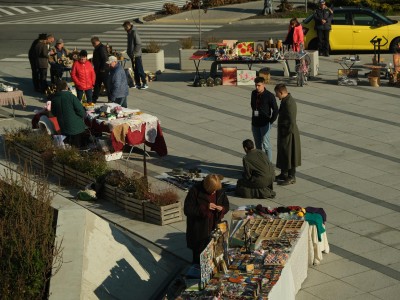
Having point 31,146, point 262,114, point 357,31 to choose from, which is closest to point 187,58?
point 357,31

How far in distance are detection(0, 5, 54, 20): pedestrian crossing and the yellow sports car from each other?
18.5 m

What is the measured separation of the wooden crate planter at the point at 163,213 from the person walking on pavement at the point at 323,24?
14550 mm

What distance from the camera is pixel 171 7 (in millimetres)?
42812

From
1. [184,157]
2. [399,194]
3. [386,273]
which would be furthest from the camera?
[184,157]

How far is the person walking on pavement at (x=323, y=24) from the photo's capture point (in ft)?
98.2

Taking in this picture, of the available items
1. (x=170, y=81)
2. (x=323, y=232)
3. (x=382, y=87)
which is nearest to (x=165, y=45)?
(x=170, y=81)

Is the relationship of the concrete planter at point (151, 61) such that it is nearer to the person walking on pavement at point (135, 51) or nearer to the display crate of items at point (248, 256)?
the person walking on pavement at point (135, 51)

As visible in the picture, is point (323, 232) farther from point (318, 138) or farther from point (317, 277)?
point (318, 138)

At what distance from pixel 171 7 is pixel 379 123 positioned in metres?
21.3

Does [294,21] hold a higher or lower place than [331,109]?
higher

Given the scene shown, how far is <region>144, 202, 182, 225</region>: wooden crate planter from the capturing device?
1656 centimetres

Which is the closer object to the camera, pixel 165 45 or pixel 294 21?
pixel 294 21

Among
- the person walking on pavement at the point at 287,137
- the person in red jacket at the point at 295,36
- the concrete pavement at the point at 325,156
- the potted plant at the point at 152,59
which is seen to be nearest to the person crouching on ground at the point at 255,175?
the concrete pavement at the point at 325,156

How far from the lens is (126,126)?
1991cm
